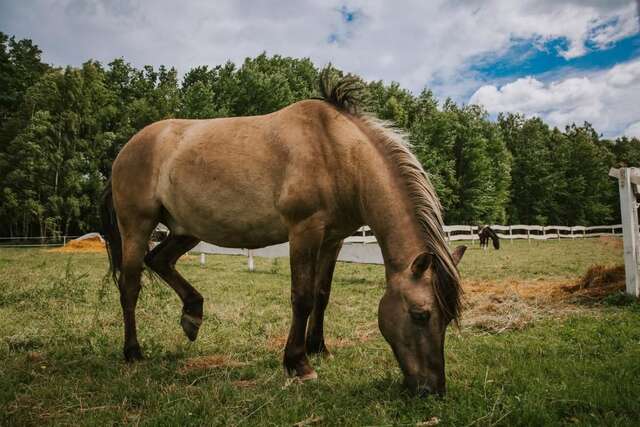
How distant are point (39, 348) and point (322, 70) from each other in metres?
4.08

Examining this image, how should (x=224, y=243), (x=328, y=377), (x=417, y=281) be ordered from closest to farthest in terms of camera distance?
(x=417, y=281) < (x=328, y=377) < (x=224, y=243)

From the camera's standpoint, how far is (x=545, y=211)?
166 feet

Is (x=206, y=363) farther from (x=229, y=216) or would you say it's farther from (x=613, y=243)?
(x=613, y=243)

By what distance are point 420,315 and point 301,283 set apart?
1.08m

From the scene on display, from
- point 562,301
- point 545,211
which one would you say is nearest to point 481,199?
point 545,211

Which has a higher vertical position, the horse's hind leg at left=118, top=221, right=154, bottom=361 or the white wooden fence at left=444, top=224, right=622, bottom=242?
the horse's hind leg at left=118, top=221, right=154, bottom=361

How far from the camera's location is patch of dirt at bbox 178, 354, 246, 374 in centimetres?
386

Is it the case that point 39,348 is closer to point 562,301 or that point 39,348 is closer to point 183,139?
point 183,139

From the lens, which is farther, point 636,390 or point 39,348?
point 39,348

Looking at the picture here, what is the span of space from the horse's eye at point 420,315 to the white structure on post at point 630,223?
4.82 metres

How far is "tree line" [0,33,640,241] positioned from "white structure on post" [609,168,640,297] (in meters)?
17.0

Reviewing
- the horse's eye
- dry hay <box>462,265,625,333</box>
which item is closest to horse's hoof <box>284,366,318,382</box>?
the horse's eye

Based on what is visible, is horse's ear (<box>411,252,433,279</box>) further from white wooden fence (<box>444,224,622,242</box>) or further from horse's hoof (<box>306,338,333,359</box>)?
white wooden fence (<box>444,224,622,242</box>)

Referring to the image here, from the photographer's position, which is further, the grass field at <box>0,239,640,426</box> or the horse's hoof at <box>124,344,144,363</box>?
the horse's hoof at <box>124,344,144,363</box>
